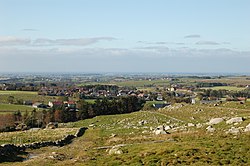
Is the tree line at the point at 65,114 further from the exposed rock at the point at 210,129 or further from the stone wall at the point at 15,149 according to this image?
the exposed rock at the point at 210,129

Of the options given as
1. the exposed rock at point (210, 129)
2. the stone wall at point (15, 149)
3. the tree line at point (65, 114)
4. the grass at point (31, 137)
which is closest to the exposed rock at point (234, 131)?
the exposed rock at point (210, 129)

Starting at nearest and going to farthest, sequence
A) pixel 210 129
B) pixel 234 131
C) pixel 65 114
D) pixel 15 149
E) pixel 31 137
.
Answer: pixel 234 131 < pixel 210 129 < pixel 15 149 < pixel 31 137 < pixel 65 114

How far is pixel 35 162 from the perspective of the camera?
100 feet

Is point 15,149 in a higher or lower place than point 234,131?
lower

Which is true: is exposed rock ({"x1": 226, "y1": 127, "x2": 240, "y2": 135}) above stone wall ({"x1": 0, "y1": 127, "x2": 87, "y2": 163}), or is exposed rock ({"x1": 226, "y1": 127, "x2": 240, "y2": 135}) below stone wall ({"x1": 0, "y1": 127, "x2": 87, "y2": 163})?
above

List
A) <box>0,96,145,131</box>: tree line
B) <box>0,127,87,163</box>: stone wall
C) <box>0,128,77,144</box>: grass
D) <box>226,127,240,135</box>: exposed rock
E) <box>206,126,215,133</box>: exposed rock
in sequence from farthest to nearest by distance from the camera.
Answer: <box>0,96,145,131</box>: tree line
<box>0,128,77,144</box>: grass
<box>206,126,215,133</box>: exposed rock
<box>226,127,240,135</box>: exposed rock
<box>0,127,87,163</box>: stone wall

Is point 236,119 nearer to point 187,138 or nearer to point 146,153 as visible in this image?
point 187,138

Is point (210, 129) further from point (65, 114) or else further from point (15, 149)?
point (65, 114)

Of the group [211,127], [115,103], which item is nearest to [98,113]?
[115,103]

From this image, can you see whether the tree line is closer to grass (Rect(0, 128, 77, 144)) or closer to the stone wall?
grass (Rect(0, 128, 77, 144))

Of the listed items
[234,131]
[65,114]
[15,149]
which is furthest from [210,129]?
[65,114]

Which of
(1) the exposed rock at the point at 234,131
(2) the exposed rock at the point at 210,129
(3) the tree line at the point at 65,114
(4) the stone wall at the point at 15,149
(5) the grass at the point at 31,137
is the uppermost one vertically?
(1) the exposed rock at the point at 234,131

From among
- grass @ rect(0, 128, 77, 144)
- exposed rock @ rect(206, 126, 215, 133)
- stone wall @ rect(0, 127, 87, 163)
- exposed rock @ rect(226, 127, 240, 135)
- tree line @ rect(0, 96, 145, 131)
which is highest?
exposed rock @ rect(226, 127, 240, 135)

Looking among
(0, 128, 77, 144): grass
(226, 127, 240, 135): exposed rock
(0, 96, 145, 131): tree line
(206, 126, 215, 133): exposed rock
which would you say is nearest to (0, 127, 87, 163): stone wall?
(0, 128, 77, 144): grass
